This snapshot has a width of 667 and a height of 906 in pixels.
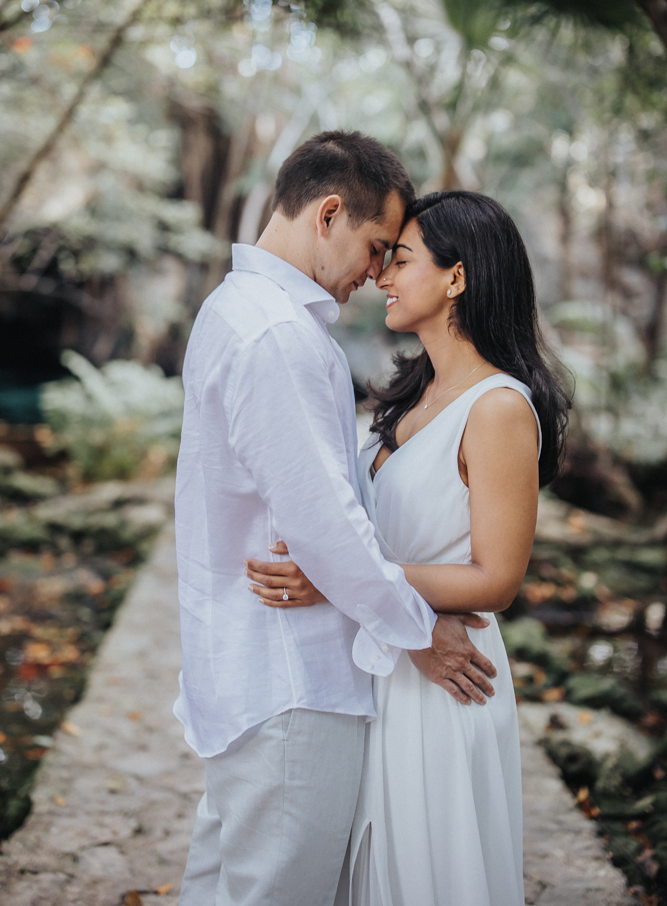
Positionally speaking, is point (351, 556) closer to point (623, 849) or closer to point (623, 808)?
point (623, 849)

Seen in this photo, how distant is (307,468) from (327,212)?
1.98ft

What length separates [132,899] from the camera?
7.48 feet

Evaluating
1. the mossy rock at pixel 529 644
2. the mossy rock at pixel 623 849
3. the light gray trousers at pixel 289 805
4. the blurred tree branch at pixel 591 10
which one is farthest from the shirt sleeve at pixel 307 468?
the mossy rock at pixel 529 644

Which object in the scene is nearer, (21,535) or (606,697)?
(606,697)

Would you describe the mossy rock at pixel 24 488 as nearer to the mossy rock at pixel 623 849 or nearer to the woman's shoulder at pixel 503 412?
the mossy rock at pixel 623 849

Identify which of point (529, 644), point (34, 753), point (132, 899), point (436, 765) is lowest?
point (529, 644)

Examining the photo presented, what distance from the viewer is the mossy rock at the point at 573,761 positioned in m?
3.26

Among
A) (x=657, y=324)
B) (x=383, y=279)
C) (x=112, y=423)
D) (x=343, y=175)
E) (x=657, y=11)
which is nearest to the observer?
(x=343, y=175)

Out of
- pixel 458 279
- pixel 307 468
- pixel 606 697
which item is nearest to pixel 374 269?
pixel 458 279

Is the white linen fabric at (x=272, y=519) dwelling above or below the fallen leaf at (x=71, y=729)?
above

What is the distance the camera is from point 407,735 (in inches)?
63.2

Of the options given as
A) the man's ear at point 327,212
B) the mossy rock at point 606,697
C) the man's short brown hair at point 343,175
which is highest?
the man's short brown hair at point 343,175

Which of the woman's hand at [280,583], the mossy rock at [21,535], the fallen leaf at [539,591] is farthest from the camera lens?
the mossy rock at [21,535]

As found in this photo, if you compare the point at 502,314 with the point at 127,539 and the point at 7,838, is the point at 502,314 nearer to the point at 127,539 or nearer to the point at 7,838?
the point at 7,838
